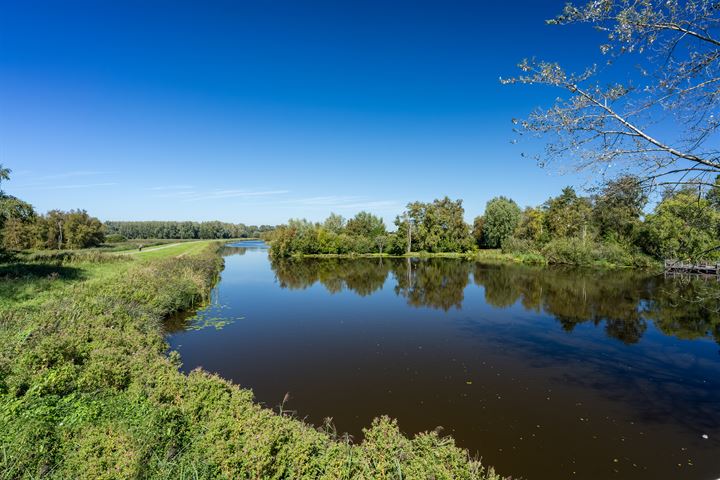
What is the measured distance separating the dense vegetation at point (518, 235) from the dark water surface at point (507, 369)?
64.1ft

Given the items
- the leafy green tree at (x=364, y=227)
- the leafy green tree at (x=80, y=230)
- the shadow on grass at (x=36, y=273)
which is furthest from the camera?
the leafy green tree at (x=364, y=227)

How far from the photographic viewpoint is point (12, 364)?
626 centimetres

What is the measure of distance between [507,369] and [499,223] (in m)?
53.2

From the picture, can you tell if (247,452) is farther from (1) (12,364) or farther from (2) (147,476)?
(1) (12,364)

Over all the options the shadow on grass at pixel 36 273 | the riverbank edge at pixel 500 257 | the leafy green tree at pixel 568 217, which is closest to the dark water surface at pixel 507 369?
the shadow on grass at pixel 36 273

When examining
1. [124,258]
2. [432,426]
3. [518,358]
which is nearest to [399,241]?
[124,258]

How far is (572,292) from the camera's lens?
906 inches

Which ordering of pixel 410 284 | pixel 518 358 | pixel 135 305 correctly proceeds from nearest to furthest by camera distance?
1. pixel 518 358
2. pixel 135 305
3. pixel 410 284

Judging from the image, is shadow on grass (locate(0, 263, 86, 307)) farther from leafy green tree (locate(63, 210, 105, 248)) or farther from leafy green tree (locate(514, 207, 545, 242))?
leafy green tree (locate(514, 207, 545, 242))

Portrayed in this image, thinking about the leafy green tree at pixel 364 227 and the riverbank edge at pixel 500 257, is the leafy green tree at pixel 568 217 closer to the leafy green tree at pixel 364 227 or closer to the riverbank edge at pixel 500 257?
the riverbank edge at pixel 500 257

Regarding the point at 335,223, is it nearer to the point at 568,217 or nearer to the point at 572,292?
the point at 568,217

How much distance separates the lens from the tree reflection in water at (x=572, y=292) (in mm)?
15477

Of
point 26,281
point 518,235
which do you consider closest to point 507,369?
point 26,281

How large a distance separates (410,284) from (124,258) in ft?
81.5
